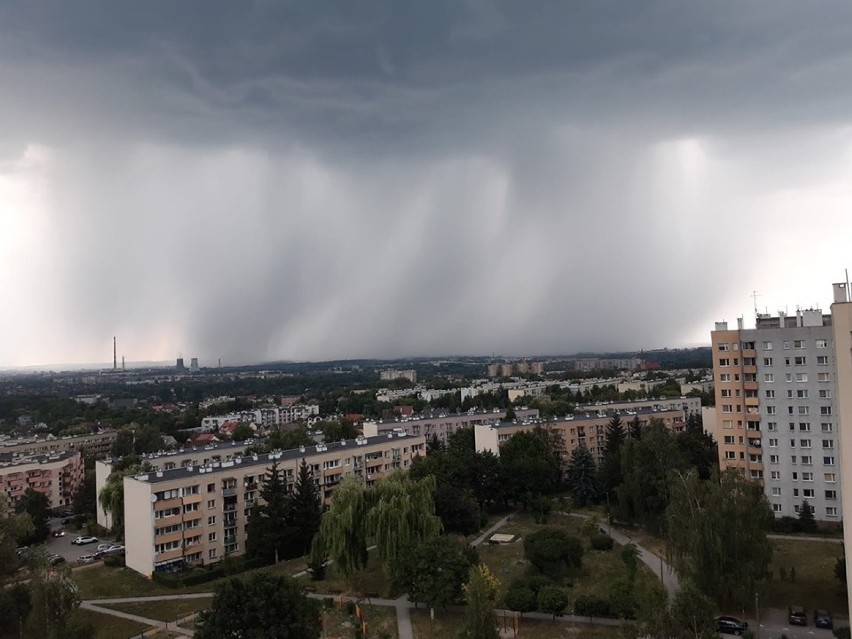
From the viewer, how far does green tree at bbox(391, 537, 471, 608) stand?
1109 inches

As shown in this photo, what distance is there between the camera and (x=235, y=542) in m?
43.2

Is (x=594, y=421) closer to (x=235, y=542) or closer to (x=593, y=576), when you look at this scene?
(x=593, y=576)

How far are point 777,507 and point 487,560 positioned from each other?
22.1 meters

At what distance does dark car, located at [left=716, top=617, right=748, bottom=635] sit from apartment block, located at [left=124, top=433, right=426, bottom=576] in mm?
30697

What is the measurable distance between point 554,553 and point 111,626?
2305cm

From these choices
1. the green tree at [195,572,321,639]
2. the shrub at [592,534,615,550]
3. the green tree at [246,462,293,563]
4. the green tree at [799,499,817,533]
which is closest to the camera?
the green tree at [195,572,321,639]

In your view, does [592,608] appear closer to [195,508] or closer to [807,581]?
[807,581]

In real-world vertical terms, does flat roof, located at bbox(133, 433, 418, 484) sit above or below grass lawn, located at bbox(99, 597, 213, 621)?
above

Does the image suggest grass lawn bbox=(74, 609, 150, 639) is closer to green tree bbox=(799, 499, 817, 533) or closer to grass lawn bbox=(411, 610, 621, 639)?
grass lawn bbox=(411, 610, 621, 639)

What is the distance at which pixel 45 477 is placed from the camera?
6638 cm

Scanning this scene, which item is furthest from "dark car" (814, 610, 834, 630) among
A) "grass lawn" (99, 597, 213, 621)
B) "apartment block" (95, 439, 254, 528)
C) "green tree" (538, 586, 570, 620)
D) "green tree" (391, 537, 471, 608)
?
"apartment block" (95, 439, 254, 528)

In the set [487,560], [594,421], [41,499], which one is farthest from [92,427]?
[487,560]

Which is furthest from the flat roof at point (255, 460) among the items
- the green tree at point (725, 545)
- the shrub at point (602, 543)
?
the green tree at point (725, 545)

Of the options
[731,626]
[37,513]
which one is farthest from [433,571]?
[37,513]
